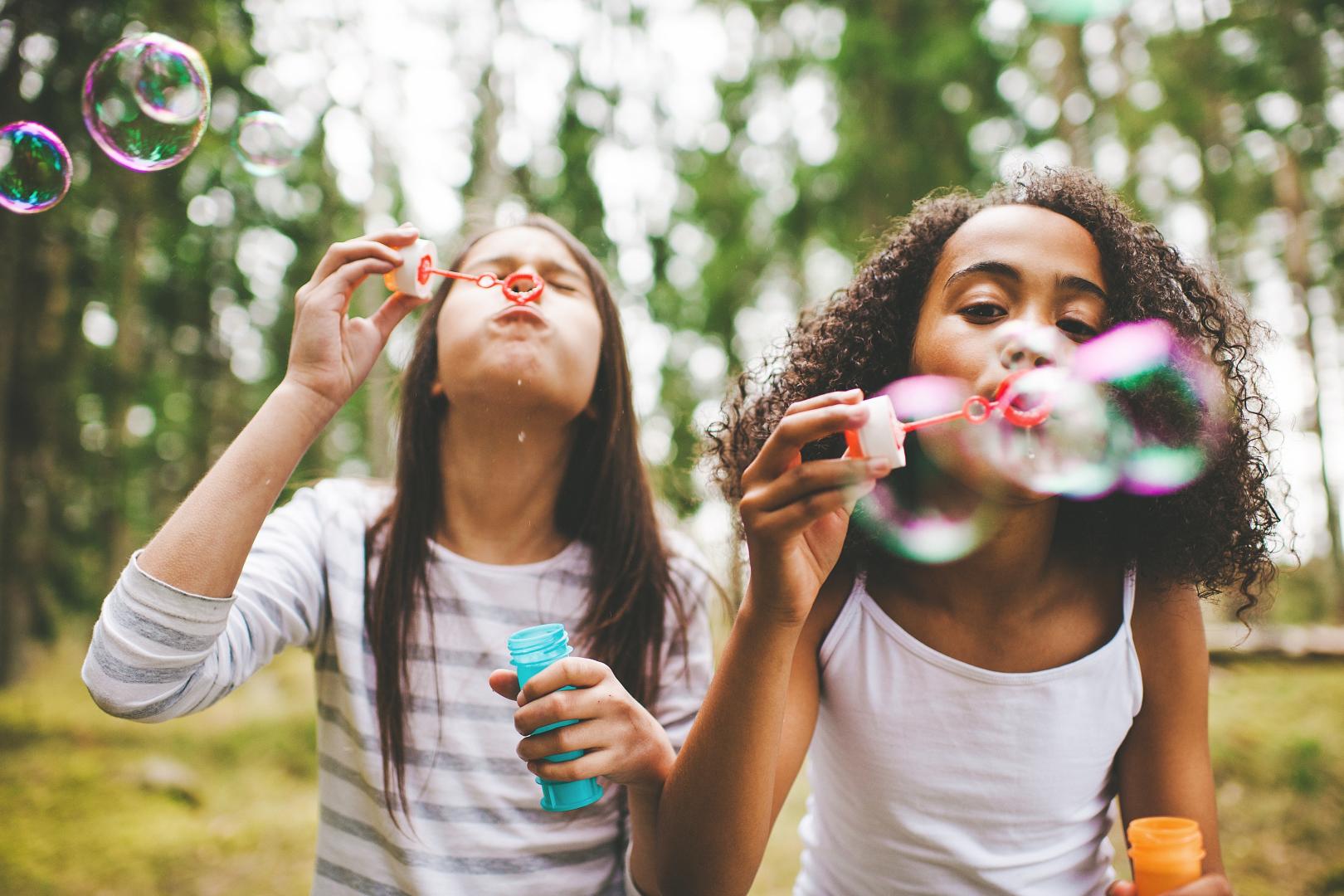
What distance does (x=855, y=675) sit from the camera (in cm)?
141

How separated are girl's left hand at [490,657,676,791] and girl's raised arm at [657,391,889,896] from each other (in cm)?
8

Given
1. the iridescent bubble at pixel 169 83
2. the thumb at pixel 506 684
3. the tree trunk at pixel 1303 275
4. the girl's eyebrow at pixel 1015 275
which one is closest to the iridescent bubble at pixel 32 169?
the iridescent bubble at pixel 169 83

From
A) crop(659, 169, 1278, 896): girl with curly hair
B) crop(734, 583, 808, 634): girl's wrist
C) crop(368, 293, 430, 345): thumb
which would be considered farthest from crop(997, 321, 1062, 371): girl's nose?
crop(368, 293, 430, 345): thumb

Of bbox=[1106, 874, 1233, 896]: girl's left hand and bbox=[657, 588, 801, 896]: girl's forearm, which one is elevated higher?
bbox=[657, 588, 801, 896]: girl's forearm

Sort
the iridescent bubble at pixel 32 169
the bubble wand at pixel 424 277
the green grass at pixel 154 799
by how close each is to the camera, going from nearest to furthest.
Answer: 1. the bubble wand at pixel 424 277
2. the iridescent bubble at pixel 32 169
3. the green grass at pixel 154 799

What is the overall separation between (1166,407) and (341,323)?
137 cm

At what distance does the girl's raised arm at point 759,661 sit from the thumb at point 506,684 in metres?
0.25

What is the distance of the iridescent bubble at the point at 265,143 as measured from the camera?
7.09ft

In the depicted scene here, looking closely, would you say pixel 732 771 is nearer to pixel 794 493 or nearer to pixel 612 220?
pixel 794 493

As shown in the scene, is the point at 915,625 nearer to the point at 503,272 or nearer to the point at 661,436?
the point at 503,272

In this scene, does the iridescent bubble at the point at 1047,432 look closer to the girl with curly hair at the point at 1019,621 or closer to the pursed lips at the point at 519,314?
the girl with curly hair at the point at 1019,621

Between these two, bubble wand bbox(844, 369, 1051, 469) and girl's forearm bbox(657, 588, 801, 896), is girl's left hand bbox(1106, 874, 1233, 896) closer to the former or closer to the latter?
girl's forearm bbox(657, 588, 801, 896)

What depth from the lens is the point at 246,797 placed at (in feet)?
15.5

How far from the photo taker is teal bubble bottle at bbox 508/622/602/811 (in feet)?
3.53
